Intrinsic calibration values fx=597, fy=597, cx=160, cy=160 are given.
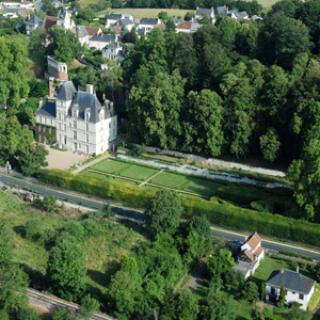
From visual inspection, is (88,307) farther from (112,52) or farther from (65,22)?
(65,22)

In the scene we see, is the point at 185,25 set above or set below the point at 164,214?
above

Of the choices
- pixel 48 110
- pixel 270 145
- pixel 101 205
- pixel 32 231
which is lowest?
pixel 101 205

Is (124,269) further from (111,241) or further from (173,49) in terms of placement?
(173,49)

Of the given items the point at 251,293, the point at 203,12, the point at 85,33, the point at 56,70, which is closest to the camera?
the point at 251,293

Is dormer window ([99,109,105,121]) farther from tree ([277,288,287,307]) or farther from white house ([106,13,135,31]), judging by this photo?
white house ([106,13,135,31])

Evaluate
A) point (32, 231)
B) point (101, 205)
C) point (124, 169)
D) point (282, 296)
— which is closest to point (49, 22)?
point (124, 169)
